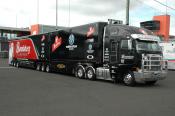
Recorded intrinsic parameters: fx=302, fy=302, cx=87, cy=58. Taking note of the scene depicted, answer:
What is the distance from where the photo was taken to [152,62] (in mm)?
17047

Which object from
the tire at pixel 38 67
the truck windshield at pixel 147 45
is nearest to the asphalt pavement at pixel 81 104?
the truck windshield at pixel 147 45

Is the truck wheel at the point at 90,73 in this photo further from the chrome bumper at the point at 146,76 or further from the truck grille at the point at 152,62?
the truck grille at the point at 152,62

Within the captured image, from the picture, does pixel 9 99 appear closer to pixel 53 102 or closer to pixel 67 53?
pixel 53 102

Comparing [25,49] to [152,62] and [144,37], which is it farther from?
[152,62]

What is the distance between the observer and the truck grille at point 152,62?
16.7 meters

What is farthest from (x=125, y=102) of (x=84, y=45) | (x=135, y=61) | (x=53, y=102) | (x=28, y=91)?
(x=84, y=45)

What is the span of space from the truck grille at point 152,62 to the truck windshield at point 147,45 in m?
A: 0.50

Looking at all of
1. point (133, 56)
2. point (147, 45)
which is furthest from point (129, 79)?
point (147, 45)

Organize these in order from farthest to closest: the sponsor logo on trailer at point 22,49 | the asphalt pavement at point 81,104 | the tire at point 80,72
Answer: the sponsor logo on trailer at point 22,49, the tire at point 80,72, the asphalt pavement at point 81,104

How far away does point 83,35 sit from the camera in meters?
20.9

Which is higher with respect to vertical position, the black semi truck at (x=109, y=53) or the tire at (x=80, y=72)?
the black semi truck at (x=109, y=53)

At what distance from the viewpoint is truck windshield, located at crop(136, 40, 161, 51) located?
1702 cm

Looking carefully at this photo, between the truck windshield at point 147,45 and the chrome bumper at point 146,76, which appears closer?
the chrome bumper at point 146,76

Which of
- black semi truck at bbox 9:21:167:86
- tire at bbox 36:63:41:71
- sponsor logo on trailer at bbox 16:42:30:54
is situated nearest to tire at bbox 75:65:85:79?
black semi truck at bbox 9:21:167:86
